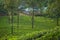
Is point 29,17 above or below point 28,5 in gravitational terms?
below

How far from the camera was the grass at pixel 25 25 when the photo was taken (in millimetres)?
6547

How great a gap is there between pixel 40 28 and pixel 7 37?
116 cm

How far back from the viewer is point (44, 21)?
6.87 metres

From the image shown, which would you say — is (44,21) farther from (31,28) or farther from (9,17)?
(9,17)

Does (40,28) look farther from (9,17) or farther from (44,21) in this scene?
(9,17)

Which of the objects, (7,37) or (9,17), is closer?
(7,37)

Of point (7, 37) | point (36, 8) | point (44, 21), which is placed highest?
point (36, 8)

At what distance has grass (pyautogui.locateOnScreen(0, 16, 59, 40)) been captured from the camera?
6547 millimetres

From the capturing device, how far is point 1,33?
6605mm

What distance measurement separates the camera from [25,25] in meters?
6.86

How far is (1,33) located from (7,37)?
410 mm

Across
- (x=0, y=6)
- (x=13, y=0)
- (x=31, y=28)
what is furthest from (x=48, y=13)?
(x=0, y=6)

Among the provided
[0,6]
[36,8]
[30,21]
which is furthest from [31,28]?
[0,6]

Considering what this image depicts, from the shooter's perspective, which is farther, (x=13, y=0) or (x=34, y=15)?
(x=34, y=15)
